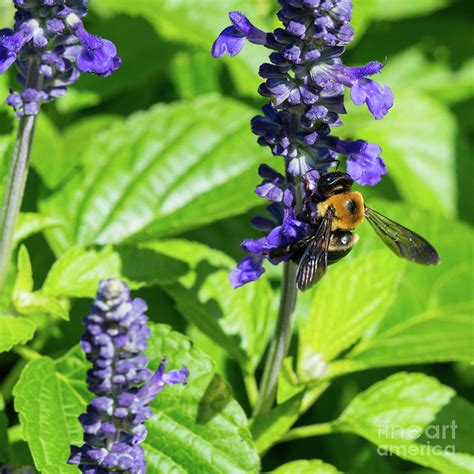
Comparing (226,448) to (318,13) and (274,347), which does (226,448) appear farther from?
(318,13)

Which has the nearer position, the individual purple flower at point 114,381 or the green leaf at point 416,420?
the individual purple flower at point 114,381

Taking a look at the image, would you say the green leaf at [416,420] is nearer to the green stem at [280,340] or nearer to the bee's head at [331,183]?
the green stem at [280,340]

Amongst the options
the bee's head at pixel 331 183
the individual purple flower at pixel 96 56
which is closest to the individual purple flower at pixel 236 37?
the individual purple flower at pixel 96 56

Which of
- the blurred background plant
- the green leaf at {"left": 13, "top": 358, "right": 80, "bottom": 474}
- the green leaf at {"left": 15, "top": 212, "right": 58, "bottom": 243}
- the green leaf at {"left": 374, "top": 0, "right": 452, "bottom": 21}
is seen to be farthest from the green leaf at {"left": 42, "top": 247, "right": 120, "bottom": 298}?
the green leaf at {"left": 374, "top": 0, "right": 452, "bottom": 21}

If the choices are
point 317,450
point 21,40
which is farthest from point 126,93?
point 21,40

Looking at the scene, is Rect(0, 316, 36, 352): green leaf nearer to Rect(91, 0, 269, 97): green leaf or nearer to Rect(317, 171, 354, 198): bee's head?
Rect(317, 171, 354, 198): bee's head

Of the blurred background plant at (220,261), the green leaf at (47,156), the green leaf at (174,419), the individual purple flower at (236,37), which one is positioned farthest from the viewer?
the green leaf at (47,156)
